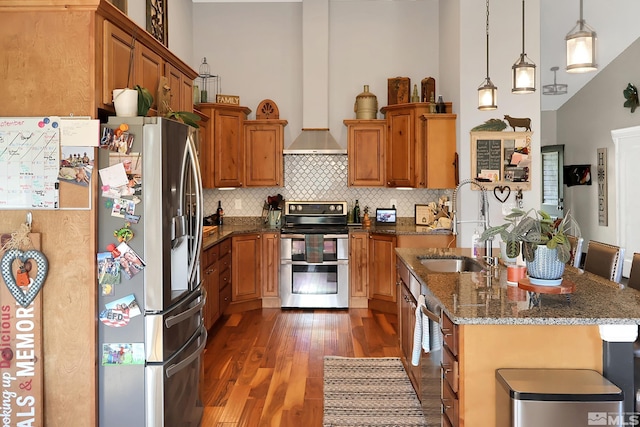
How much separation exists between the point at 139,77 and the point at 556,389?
106 inches

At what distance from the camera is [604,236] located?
8305 millimetres

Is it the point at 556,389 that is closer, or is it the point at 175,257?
the point at 556,389

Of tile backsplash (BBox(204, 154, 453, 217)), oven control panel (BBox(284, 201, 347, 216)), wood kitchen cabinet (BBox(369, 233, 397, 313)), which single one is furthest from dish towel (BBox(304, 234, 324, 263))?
tile backsplash (BBox(204, 154, 453, 217))

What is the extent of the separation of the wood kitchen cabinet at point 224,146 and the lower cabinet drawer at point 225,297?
119cm

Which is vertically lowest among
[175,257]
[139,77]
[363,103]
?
[175,257]

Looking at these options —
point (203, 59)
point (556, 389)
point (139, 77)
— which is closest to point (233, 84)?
point (203, 59)

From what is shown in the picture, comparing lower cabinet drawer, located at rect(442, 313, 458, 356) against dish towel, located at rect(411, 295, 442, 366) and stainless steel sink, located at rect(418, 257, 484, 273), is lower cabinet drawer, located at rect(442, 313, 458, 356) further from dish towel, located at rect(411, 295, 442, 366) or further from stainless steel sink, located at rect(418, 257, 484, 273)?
stainless steel sink, located at rect(418, 257, 484, 273)

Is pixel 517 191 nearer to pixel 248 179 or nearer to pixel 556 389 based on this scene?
pixel 248 179

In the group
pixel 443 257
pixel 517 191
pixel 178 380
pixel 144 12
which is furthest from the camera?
pixel 517 191

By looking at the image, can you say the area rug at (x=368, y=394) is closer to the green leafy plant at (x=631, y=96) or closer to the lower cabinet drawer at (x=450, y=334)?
the lower cabinet drawer at (x=450, y=334)

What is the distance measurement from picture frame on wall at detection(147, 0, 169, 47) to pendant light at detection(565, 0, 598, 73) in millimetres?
3288

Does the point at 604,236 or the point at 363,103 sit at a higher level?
the point at 363,103

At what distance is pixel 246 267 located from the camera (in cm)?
570

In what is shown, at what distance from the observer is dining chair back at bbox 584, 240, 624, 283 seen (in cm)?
312
